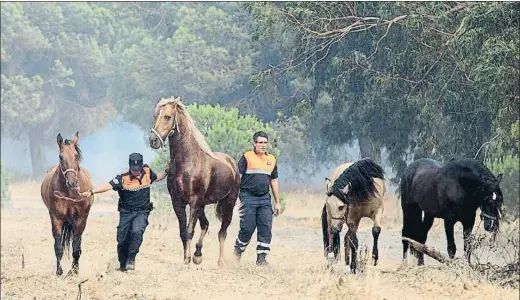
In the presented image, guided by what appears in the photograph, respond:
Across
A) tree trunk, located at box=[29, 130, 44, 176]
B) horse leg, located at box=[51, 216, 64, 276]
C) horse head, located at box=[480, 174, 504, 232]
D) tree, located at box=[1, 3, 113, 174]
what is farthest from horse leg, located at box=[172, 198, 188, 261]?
tree trunk, located at box=[29, 130, 44, 176]

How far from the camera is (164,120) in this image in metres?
14.1

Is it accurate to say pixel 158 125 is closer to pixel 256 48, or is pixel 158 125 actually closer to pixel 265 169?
pixel 265 169

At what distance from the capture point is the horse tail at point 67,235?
47.5 ft

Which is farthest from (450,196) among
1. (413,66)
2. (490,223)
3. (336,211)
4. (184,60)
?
(184,60)

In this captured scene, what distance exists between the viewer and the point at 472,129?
68.1 feet

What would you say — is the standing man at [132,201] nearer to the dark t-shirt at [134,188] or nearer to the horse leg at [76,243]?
the dark t-shirt at [134,188]

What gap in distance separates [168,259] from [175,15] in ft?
111

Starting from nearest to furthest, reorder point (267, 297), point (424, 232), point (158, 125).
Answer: point (267, 297), point (158, 125), point (424, 232)

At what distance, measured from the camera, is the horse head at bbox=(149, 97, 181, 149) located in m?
13.9

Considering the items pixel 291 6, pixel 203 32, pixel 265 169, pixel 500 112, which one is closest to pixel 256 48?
pixel 203 32

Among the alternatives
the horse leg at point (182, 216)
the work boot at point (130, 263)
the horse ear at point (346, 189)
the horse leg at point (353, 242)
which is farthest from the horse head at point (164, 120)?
the horse leg at point (353, 242)

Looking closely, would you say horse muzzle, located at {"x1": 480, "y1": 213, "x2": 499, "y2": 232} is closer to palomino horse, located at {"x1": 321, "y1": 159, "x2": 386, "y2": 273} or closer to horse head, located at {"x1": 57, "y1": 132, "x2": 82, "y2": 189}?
palomino horse, located at {"x1": 321, "y1": 159, "x2": 386, "y2": 273}

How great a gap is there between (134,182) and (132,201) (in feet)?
0.91

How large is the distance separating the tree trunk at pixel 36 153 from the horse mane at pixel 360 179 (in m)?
46.1
